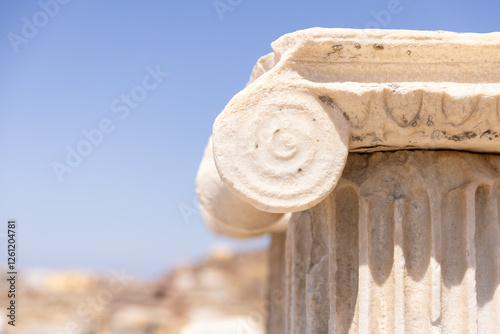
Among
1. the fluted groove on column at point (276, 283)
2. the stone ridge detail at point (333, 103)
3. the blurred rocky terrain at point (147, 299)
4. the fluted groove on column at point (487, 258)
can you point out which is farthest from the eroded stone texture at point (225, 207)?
the blurred rocky terrain at point (147, 299)

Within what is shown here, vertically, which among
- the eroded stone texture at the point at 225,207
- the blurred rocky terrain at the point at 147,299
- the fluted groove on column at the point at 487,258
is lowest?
the fluted groove on column at the point at 487,258

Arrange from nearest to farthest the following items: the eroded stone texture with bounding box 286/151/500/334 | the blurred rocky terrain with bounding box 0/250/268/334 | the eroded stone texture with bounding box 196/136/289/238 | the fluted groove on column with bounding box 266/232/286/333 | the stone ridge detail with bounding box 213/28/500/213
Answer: the stone ridge detail with bounding box 213/28/500/213 < the eroded stone texture with bounding box 286/151/500/334 < the eroded stone texture with bounding box 196/136/289/238 < the fluted groove on column with bounding box 266/232/286/333 < the blurred rocky terrain with bounding box 0/250/268/334

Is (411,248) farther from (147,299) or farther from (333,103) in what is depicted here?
(147,299)

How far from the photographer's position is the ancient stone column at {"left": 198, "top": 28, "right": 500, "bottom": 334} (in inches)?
76.1

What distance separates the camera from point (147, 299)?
19.0m

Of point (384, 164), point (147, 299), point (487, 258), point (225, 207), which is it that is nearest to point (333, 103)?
point (384, 164)

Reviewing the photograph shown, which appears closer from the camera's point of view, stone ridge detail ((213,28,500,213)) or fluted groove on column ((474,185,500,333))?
stone ridge detail ((213,28,500,213))

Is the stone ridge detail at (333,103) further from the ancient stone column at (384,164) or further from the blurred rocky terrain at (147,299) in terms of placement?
the blurred rocky terrain at (147,299)

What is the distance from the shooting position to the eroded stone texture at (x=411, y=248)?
2.03 m

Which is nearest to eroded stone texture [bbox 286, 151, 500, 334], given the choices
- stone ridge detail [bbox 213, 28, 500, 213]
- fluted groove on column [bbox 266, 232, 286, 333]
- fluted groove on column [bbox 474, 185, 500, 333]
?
fluted groove on column [bbox 474, 185, 500, 333]

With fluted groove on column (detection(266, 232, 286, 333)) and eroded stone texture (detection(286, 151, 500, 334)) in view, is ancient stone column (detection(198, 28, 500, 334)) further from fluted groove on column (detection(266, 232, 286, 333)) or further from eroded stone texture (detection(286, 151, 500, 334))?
fluted groove on column (detection(266, 232, 286, 333))

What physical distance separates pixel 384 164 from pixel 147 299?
1784 centimetres

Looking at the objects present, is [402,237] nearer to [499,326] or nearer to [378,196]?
[378,196]

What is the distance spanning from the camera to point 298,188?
6.31ft
